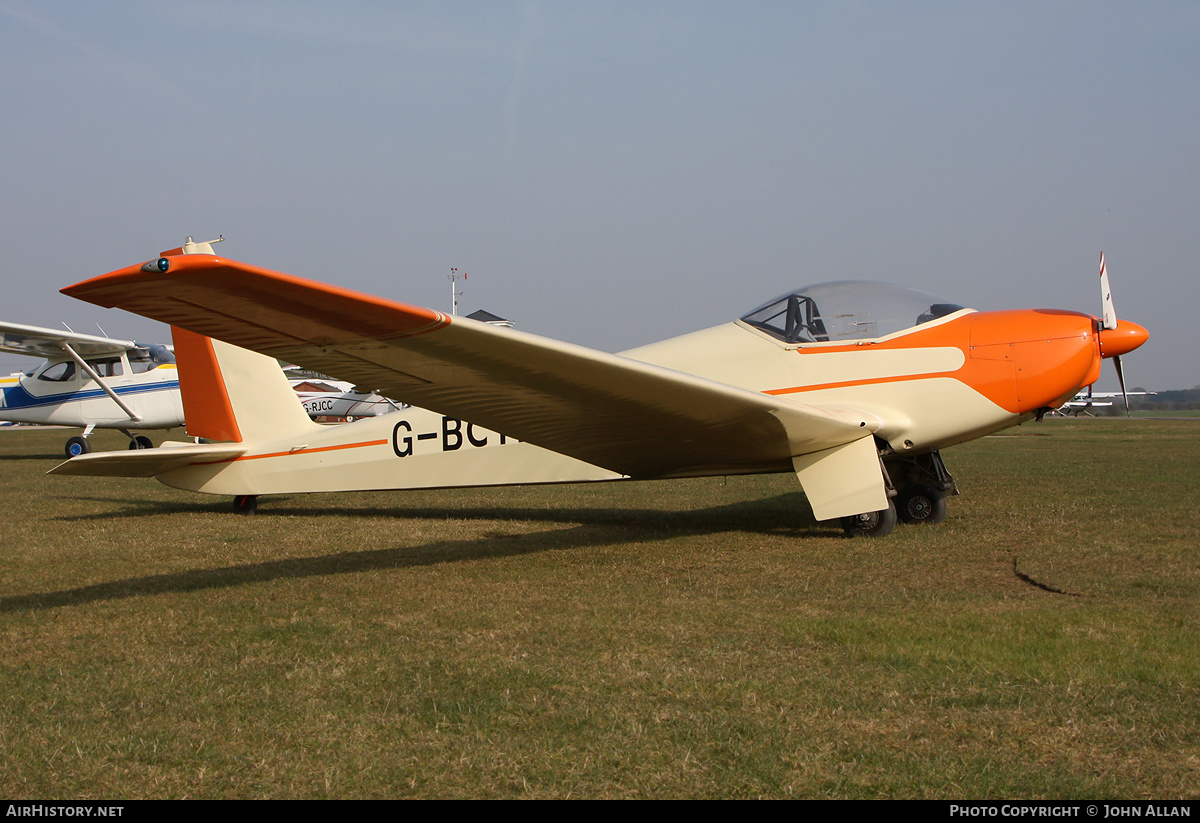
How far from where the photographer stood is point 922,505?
7289 millimetres

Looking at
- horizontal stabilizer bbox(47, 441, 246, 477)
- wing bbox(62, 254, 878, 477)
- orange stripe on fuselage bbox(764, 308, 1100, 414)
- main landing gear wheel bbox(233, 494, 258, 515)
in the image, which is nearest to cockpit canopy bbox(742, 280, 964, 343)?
orange stripe on fuselage bbox(764, 308, 1100, 414)

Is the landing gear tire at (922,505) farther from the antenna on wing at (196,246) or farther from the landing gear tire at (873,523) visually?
the antenna on wing at (196,246)

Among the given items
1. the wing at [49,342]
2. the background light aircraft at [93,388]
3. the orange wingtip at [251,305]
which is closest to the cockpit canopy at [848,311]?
the orange wingtip at [251,305]

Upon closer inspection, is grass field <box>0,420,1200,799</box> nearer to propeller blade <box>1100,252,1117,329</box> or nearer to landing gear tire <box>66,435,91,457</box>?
propeller blade <box>1100,252,1117,329</box>

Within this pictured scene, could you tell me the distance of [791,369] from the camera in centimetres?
696

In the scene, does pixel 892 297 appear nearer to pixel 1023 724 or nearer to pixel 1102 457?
pixel 1023 724

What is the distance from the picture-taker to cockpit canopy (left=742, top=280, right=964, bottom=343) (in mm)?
6879

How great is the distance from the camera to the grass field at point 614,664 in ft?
8.28

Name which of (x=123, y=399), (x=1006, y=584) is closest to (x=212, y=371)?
(x=1006, y=584)

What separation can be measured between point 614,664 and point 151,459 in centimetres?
663

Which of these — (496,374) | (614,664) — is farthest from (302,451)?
(614,664)

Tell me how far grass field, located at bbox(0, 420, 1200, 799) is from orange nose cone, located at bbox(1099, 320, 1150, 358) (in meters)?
1.39

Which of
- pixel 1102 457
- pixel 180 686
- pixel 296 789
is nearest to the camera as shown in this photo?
pixel 296 789
